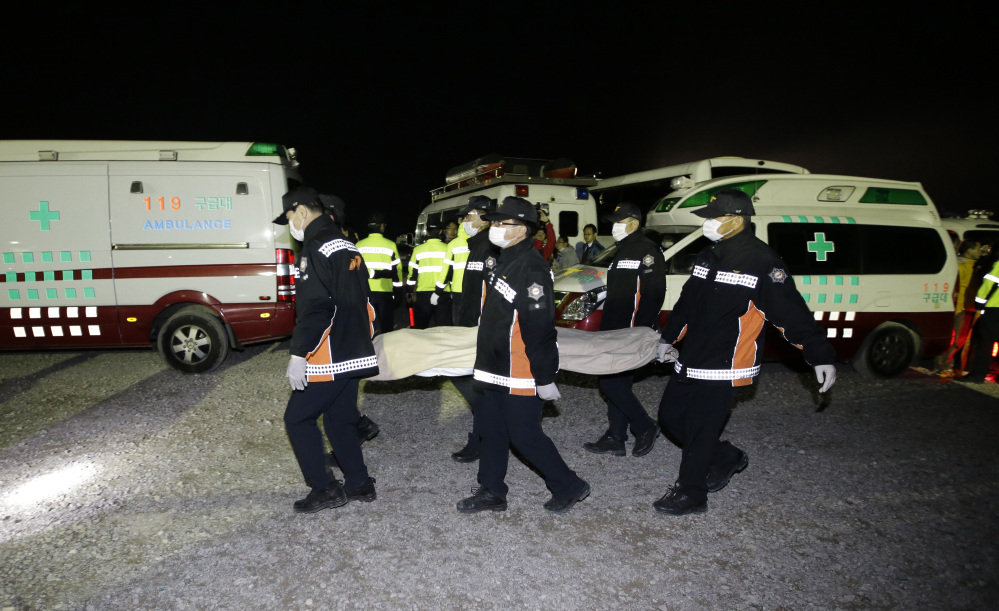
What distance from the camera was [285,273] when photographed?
7004mm

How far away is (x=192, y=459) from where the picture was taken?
4.59 meters

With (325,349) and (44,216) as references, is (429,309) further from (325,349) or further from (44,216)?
(325,349)

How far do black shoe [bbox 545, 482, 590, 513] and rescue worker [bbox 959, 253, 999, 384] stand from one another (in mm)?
6026

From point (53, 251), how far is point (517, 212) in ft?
20.1

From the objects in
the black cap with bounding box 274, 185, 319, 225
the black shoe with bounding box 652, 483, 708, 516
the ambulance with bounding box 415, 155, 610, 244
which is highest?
the ambulance with bounding box 415, 155, 610, 244

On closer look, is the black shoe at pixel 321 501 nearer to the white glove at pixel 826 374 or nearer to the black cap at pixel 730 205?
the black cap at pixel 730 205

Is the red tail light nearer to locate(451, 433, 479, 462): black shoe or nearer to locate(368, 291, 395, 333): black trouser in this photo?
locate(368, 291, 395, 333): black trouser

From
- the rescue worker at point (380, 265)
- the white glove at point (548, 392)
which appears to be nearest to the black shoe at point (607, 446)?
the white glove at point (548, 392)

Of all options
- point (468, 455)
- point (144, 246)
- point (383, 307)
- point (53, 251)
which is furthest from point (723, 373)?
point (53, 251)

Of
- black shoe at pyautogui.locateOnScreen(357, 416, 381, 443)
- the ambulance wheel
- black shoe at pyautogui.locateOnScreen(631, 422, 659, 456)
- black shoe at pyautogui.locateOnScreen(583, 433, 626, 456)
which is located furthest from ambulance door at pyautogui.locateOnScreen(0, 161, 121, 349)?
black shoe at pyautogui.locateOnScreen(631, 422, 659, 456)

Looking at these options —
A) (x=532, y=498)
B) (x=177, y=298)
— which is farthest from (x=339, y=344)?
(x=177, y=298)

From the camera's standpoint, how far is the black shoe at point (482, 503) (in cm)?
376

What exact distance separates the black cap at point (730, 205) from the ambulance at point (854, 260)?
2814 millimetres

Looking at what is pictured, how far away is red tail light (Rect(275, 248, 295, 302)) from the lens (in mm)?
6945
